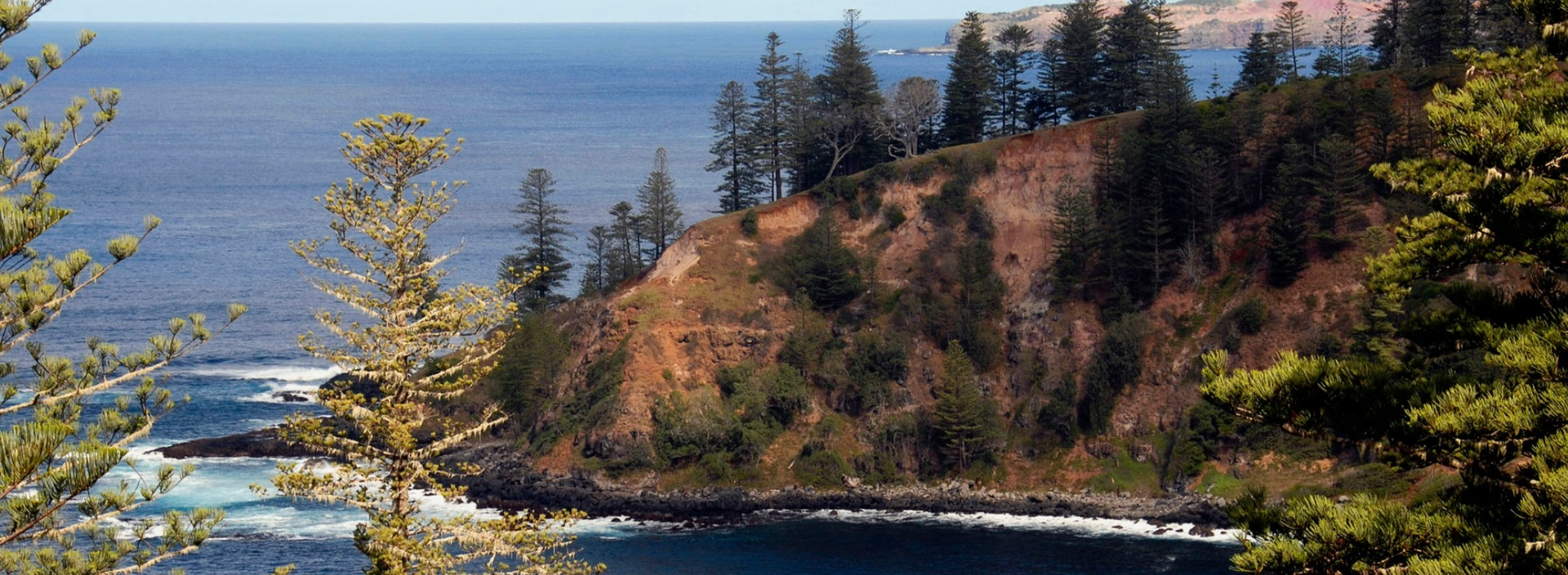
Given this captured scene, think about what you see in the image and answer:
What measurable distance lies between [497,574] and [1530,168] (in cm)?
1846

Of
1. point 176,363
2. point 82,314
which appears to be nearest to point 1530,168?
point 176,363

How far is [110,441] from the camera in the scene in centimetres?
2208

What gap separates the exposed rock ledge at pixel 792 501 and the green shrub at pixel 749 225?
20912 mm

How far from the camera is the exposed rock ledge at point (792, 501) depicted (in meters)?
82.0

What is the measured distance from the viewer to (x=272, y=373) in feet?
362

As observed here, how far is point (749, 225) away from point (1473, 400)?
270 ft

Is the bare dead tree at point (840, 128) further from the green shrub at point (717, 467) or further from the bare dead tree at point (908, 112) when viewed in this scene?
the green shrub at point (717, 467)

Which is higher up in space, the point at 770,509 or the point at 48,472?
the point at 48,472

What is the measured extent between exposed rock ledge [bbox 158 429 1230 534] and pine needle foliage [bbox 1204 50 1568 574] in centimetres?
6191

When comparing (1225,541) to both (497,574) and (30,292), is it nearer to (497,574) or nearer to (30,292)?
(497,574)

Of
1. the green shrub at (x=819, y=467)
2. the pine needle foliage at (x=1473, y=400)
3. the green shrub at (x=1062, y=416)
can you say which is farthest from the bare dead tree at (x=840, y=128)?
the pine needle foliage at (x=1473, y=400)

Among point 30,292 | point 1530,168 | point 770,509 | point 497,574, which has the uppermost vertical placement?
point 1530,168

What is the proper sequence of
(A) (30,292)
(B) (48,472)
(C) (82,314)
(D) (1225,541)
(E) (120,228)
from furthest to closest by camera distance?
(E) (120,228) → (C) (82,314) → (D) (1225,541) → (A) (30,292) → (B) (48,472)

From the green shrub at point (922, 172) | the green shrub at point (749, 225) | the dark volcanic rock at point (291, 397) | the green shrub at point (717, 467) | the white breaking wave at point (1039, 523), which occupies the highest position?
the green shrub at point (922, 172)
